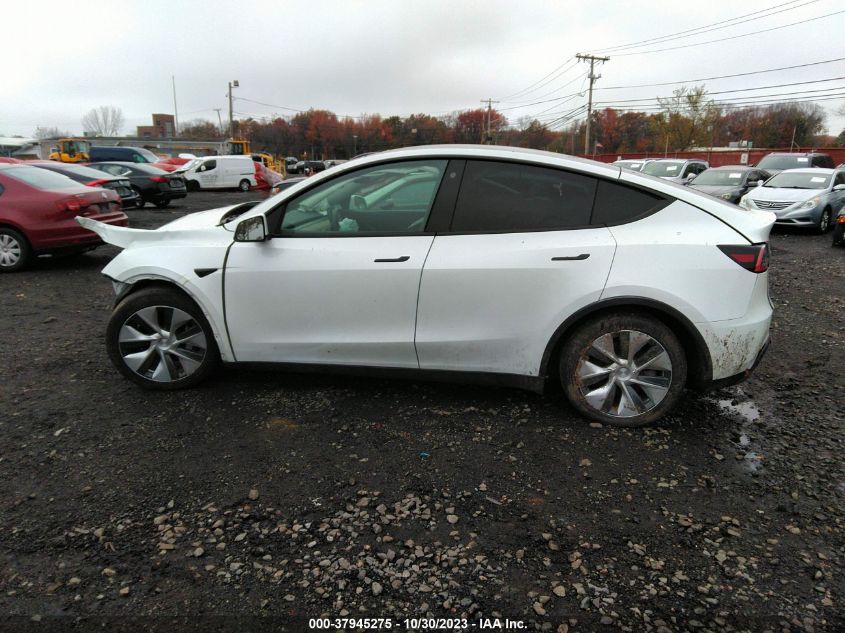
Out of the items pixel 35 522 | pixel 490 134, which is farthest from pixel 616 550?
pixel 490 134

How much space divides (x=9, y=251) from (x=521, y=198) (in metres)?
8.08

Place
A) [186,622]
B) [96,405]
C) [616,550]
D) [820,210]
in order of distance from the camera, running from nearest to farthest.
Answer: [186,622], [616,550], [96,405], [820,210]

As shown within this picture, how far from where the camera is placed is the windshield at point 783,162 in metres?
19.7

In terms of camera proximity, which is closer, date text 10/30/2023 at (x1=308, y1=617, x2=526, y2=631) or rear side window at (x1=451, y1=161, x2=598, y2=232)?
date text 10/30/2023 at (x1=308, y1=617, x2=526, y2=631)

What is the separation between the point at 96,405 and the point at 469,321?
2589 mm

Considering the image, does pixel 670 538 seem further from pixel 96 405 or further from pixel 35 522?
pixel 96 405

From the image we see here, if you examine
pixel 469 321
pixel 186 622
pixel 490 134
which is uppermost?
pixel 490 134

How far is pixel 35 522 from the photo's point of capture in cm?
266

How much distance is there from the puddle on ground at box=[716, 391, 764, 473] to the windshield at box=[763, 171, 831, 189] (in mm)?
12259

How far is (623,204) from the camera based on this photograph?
3.41 metres

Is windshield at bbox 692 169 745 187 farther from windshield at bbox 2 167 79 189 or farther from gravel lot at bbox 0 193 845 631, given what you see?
windshield at bbox 2 167 79 189

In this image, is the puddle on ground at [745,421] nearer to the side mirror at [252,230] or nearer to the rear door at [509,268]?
the rear door at [509,268]

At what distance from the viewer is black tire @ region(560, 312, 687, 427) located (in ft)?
11.0

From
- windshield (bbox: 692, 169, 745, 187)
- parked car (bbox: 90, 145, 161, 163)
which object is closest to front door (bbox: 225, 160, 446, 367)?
windshield (bbox: 692, 169, 745, 187)
